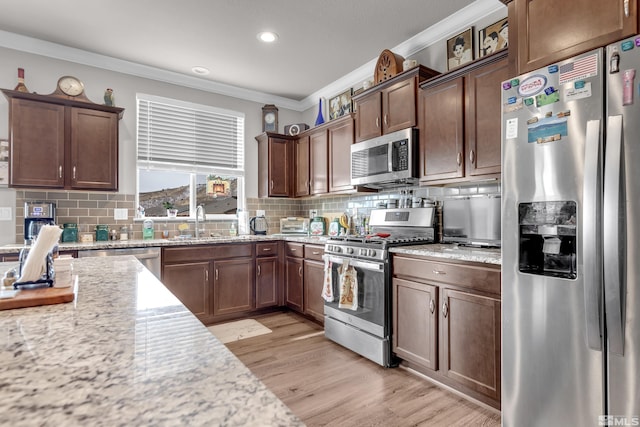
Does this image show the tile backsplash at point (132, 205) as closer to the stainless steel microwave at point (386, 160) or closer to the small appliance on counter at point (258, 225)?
the small appliance on counter at point (258, 225)

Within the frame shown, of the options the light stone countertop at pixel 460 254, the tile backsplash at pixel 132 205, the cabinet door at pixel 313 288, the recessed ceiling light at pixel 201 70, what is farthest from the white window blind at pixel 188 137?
the light stone countertop at pixel 460 254

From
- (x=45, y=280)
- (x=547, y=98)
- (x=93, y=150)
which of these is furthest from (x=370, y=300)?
(x=93, y=150)

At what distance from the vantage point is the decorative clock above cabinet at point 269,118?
4.54 metres

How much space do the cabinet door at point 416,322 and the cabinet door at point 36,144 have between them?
308cm

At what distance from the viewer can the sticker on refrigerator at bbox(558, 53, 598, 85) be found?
4.69ft

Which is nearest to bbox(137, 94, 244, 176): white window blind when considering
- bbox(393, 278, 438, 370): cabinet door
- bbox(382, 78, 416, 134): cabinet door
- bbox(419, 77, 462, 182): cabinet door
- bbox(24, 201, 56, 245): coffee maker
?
bbox(24, 201, 56, 245): coffee maker

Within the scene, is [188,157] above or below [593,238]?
above

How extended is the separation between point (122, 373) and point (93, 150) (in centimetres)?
333

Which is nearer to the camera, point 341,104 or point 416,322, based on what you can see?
point 416,322

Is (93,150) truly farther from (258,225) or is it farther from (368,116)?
(368,116)

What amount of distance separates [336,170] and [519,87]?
7.25 feet

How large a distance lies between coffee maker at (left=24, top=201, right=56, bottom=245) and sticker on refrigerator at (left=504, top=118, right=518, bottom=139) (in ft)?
11.9

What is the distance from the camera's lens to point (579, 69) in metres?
1.47

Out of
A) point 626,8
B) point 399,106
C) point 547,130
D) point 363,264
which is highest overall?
point 399,106
